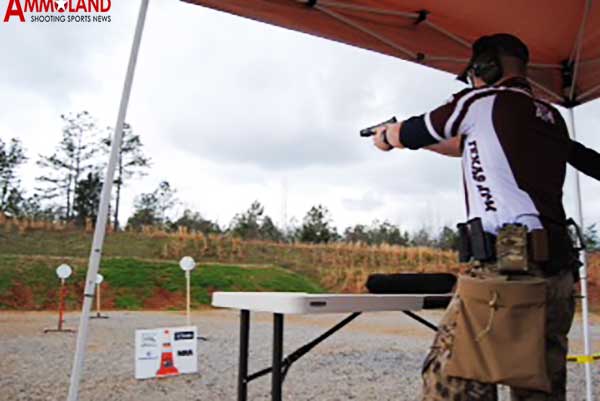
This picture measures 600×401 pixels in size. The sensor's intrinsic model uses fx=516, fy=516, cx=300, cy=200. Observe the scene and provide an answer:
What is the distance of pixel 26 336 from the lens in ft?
24.3

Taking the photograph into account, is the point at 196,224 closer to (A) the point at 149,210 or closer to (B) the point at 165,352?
(A) the point at 149,210

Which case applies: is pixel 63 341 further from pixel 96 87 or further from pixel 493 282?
pixel 96 87

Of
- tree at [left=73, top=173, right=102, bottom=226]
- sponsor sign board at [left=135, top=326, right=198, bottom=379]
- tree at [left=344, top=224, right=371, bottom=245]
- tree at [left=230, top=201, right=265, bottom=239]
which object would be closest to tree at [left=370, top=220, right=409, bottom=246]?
tree at [left=344, top=224, right=371, bottom=245]

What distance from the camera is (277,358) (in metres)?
1.35

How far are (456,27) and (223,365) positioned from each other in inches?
152

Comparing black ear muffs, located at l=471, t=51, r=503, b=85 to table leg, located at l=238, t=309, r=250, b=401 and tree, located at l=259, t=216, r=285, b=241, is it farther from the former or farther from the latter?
tree, located at l=259, t=216, r=285, b=241

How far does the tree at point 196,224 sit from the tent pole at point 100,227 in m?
12.6

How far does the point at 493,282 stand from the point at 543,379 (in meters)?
0.20

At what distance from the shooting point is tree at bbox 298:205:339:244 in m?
14.5

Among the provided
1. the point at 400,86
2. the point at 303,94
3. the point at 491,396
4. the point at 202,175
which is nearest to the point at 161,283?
the point at 202,175

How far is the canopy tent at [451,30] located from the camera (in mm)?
1875

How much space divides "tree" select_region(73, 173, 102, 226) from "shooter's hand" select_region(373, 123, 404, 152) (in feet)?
44.0

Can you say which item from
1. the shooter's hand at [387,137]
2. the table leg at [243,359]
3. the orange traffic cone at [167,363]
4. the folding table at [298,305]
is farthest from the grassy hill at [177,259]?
the shooter's hand at [387,137]

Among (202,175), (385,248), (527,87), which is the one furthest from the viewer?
(202,175)
